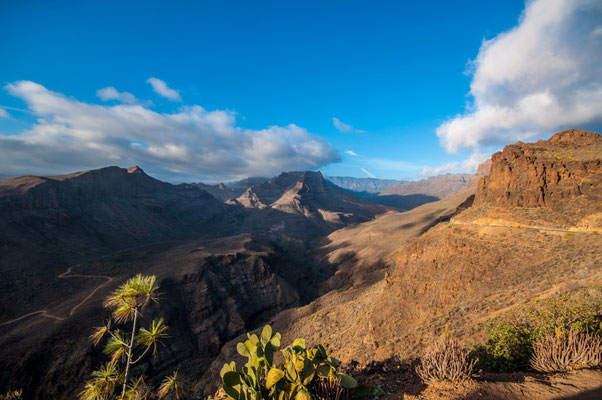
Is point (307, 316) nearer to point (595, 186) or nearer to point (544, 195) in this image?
point (544, 195)

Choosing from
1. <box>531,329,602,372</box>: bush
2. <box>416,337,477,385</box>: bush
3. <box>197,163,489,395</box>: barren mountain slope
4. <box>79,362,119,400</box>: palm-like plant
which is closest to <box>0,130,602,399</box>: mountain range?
<box>197,163,489,395</box>: barren mountain slope

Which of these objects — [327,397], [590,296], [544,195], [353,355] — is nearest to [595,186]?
[544,195]

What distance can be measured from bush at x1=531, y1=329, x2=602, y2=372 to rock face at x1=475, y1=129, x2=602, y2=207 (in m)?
19.4

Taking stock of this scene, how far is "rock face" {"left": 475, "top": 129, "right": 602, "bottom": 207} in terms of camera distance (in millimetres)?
18109

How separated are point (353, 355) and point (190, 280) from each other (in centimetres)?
3724

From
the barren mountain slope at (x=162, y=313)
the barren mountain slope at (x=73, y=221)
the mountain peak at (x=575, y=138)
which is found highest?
the mountain peak at (x=575, y=138)

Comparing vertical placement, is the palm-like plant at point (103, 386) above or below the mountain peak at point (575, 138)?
below

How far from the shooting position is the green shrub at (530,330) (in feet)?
22.3

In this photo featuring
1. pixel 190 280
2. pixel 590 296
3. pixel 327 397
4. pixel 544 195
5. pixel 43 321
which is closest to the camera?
pixel 327 397

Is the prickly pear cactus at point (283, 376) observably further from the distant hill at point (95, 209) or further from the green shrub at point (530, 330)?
the distant hill at point (95, 209)

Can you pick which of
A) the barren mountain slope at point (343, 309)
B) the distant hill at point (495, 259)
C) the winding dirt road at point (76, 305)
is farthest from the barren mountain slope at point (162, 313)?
the distant hill at point (495, 259)

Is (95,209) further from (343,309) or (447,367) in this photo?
(447,367)

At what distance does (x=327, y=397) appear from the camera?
4.48 m

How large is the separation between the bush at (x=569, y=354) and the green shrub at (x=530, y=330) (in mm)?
576
